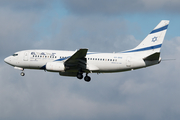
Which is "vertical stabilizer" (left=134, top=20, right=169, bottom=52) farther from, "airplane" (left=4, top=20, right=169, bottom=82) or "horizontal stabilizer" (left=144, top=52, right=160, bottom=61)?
"horizontal stabilizer" (left=144, top=52, right=160, bottom=61)

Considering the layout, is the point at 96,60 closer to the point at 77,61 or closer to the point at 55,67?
the point at 77,61

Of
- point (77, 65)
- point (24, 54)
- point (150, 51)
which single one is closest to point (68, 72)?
point (77, 65)

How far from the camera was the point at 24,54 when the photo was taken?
63.1 metres

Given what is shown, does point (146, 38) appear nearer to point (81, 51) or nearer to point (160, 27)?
point (160, 27)

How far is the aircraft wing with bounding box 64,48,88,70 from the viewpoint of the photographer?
2281 inches

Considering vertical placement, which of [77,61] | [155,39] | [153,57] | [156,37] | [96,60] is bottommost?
[153,57]

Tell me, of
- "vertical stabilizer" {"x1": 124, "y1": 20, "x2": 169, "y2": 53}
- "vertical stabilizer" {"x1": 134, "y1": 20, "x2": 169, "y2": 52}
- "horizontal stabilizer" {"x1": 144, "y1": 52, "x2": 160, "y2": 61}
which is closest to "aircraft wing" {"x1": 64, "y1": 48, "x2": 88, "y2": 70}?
"vertical stabilizer" {"x1": 124, "y1": 20, "x2": 169, "y2": 53}

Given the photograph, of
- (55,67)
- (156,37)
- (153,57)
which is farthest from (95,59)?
(156,37)

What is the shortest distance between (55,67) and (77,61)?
155 inches

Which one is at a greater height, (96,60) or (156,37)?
(156,37)

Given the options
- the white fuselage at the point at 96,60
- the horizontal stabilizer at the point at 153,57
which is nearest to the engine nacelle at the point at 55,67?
the white fuselage at the point at 96,60

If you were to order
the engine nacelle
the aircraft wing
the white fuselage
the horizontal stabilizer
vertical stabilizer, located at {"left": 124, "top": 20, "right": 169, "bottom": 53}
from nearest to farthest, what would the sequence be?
the horizontal stabilizer
the aircraft wing
the engine nacelle
the white fuselage
vertical stabilizer, located at {"left": 124, "top": 20, "right": 169, "bottom": 53}

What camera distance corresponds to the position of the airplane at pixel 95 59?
59.6 metres

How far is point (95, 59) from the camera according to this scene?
199 ft
